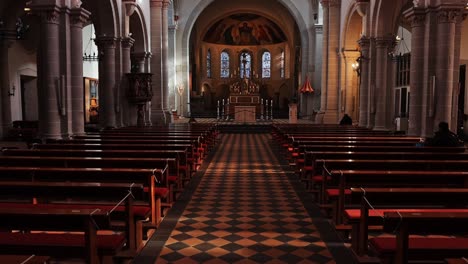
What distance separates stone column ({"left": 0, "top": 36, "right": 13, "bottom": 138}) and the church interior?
0.06 metres

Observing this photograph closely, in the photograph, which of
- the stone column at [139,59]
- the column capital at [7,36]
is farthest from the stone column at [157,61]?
the column capital at [7,36]

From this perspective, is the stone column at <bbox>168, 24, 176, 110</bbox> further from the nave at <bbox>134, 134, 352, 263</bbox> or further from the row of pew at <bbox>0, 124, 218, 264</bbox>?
the row of pew at <bbox>0, 124, 218, 264</bbox>

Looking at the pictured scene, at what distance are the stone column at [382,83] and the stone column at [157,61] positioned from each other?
34.9 feet

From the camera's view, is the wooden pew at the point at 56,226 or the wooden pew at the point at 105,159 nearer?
the wooden pew at the point at 56,226

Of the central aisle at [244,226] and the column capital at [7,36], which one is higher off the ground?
the column capital at [7,36]

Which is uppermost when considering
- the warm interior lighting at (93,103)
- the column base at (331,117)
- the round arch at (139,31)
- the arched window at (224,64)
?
the arched window at (224,64)

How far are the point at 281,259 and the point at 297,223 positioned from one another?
1.43 meters

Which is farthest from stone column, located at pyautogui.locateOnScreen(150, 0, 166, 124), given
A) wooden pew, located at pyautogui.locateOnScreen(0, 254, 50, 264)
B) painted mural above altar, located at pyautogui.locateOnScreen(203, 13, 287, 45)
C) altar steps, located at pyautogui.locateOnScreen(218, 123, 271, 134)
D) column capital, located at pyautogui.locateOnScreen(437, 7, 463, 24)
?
painted mural above altar, located at pyautogui.locateOnScreen(203, 13, 287, 45)

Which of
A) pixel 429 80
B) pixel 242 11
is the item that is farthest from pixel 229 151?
pixel 242 11

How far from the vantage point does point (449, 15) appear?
10555 millimetres

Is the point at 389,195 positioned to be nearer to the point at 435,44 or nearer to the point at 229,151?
the point at 435,44

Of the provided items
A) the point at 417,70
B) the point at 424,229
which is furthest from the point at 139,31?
the point at 424,229

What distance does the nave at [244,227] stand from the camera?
4609 millimetres

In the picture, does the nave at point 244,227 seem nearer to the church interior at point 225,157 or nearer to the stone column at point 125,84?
the church interior at point 225,157
